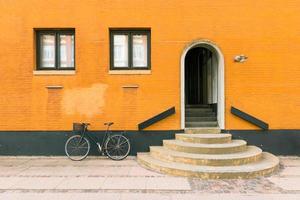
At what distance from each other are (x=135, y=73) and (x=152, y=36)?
1354 millimetres

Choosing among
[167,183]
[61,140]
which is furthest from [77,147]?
[167,183]

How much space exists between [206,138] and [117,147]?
2837 mm

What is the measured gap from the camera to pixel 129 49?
36.3 feet

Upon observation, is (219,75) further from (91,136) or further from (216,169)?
(91,136)

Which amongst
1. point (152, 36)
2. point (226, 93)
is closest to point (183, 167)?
point (226, 93)

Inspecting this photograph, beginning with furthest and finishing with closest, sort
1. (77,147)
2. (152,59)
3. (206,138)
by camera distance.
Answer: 1. (152,59)
2. (77,147)
3. (206,138)

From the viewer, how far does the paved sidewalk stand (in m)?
6.97

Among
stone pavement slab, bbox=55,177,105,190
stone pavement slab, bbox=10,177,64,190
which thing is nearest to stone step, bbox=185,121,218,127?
stone pavement slab, bbox=55,177,105,190

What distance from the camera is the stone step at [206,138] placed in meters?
9.77

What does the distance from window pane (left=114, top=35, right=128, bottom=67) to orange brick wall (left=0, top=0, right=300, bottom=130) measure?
35 centimetres

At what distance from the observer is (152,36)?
35.8 feet

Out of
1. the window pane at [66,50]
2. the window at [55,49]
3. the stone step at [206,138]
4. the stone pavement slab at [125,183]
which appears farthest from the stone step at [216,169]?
the window at [55,49]

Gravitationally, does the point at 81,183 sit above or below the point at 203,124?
below

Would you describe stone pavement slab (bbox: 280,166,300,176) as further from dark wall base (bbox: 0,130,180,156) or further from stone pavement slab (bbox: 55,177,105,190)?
stone pavement slab (bbox: 55,177,105,190)
